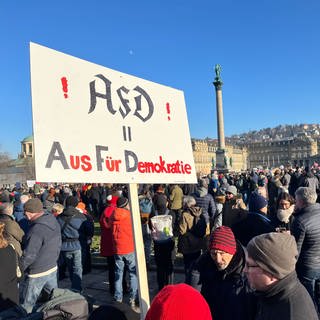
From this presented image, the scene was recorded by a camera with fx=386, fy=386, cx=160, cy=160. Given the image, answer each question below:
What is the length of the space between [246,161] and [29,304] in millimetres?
149989

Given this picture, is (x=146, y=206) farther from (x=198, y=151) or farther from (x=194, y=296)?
(x=198, y=151)

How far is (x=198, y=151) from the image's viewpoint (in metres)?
120

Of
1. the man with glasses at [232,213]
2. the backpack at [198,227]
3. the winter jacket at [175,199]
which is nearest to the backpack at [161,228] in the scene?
the backpack at [198,227]

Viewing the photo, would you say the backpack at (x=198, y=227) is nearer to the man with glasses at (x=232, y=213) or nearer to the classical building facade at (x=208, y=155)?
the man with glasses at (x=232, y=213)

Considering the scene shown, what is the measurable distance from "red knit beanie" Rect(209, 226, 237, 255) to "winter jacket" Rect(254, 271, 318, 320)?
83cm

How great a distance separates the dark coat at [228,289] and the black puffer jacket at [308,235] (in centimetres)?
134

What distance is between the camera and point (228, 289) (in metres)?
2.86

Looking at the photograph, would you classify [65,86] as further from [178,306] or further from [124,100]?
[178,306]

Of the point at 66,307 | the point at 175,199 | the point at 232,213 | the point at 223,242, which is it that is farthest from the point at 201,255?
the point at 175,199

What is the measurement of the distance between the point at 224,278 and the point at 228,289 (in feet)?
0.32

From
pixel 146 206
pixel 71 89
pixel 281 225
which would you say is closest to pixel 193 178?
pixel 71 89

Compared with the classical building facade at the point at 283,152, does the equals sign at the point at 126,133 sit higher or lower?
lower

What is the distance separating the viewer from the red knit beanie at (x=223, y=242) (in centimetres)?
298

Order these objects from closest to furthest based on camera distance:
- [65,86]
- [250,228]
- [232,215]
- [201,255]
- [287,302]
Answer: [287,302], [65,86], [201,255], [250,228], [232,215]
